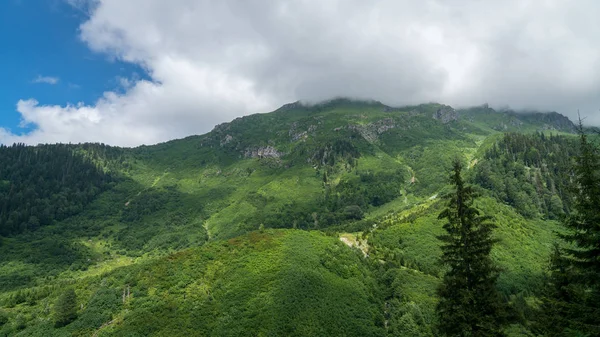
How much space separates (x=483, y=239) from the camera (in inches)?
1246

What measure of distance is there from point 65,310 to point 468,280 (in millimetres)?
93161

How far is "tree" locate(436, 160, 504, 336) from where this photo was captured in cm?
2977

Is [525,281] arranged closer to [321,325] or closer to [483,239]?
[321,325]

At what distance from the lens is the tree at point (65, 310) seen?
83.8 m

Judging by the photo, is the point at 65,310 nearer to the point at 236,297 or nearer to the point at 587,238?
the point at 236,297

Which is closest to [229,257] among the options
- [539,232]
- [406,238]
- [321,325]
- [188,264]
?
[188,264]

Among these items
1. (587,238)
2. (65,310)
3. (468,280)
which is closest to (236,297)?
(65,310)

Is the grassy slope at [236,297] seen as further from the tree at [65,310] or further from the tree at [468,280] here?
the tree at [468,280]

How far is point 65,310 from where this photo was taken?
85.2m

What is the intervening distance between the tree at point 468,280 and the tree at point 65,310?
8887cm

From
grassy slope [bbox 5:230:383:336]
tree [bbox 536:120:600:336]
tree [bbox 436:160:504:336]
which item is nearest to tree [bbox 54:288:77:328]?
grassy slope [bbox 5:230:383:336]

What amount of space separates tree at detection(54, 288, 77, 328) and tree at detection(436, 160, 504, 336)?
292 feet

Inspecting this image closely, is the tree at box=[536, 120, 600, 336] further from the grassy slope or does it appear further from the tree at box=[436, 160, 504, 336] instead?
the grassy slope

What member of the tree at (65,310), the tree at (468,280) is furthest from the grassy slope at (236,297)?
the tree at (468,280)
